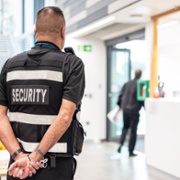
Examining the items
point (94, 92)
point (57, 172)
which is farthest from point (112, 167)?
point (57, 172)

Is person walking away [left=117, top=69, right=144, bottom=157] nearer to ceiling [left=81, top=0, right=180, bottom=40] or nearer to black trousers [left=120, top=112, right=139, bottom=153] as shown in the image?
black trousers [left=120, top=112, right=139, bottom=153]

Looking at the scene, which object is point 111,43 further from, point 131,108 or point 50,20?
point 50,20

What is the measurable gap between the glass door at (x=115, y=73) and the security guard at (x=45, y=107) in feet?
19.5

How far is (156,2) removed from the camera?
4.52 metres

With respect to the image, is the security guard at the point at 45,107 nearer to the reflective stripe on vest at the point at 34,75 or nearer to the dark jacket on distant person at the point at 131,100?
the reflective stripe on vest at the point at 34,75

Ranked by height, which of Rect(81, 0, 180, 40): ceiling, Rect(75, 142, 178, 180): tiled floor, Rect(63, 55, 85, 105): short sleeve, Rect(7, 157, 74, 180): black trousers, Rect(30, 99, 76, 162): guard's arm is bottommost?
Rect(75, 142, 178, 180): tiled floor

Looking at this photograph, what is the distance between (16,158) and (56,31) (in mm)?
648

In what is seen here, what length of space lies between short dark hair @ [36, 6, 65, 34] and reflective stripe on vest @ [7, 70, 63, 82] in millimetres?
206

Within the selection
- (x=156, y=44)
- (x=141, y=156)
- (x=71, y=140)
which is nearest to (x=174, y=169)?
(x=141, y=156)

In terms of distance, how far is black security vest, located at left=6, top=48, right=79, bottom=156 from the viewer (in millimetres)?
1634


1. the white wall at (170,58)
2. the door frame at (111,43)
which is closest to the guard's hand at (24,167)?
the white wall at (170,58)

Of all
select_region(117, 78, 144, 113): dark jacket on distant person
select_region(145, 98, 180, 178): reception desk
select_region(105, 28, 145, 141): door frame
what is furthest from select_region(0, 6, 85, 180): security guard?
select_region(105, 28, 145, 141): door frame

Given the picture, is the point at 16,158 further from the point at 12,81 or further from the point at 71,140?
the point at 12,81

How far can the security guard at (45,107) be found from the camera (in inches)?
62.8
